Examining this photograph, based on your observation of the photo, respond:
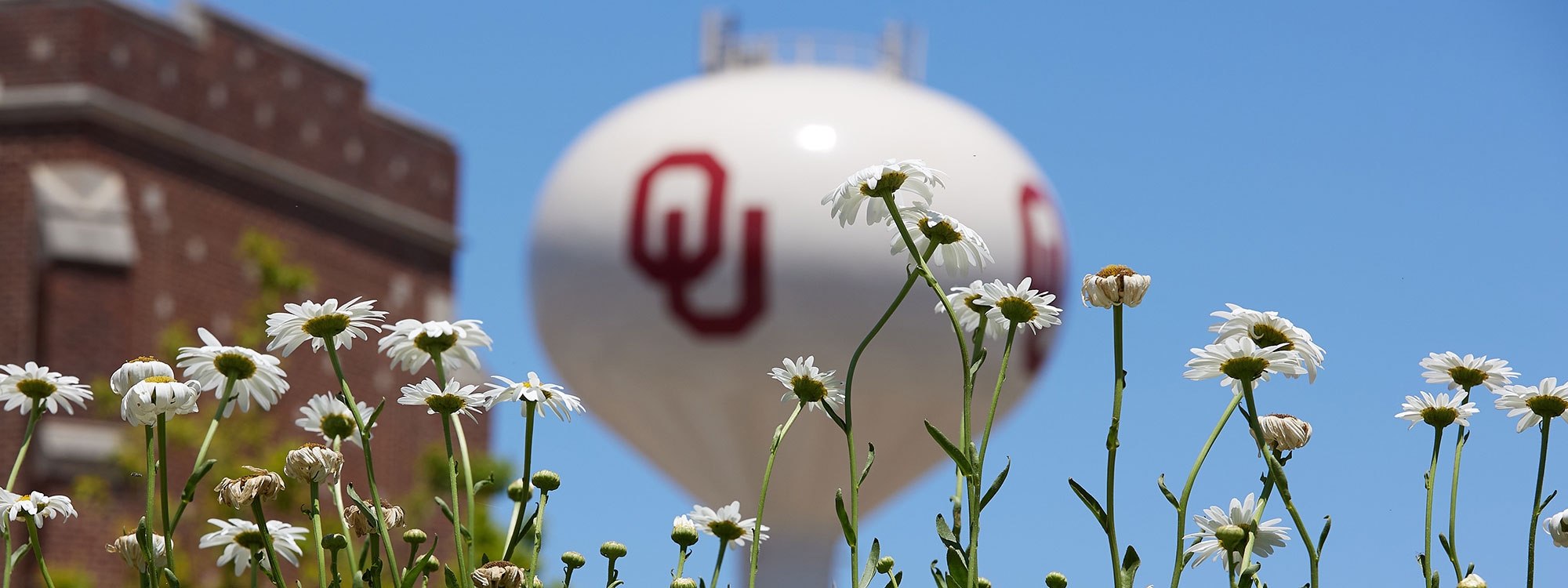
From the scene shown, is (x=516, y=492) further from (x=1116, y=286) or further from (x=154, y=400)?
(x=1116, y=286)

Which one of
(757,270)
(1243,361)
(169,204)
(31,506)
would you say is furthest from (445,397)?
(169,204)

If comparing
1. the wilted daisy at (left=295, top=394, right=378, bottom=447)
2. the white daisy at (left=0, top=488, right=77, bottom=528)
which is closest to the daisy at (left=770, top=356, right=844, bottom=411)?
the wilted daisy at (left=295, top=394, right=378, bottom=447)

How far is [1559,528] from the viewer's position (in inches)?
86.9

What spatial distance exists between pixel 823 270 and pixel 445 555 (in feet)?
18.7

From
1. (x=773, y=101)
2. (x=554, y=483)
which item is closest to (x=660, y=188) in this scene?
(x=773, y=101)

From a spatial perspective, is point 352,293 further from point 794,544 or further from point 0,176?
point 794,544

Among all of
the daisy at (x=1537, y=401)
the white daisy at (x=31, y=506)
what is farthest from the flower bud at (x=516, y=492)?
the daisy at (x=1537, y=401)

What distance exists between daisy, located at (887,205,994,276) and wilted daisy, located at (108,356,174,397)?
0.85 m

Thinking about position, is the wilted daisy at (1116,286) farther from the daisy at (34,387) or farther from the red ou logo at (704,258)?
the red ou logo at (704,258)

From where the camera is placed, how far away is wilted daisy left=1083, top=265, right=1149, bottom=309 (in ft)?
6.81

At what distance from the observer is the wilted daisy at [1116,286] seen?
6.81ft

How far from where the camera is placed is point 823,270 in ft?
59.1

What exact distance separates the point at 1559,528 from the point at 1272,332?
16.6 inches

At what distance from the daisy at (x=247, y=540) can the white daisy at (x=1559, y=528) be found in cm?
145
